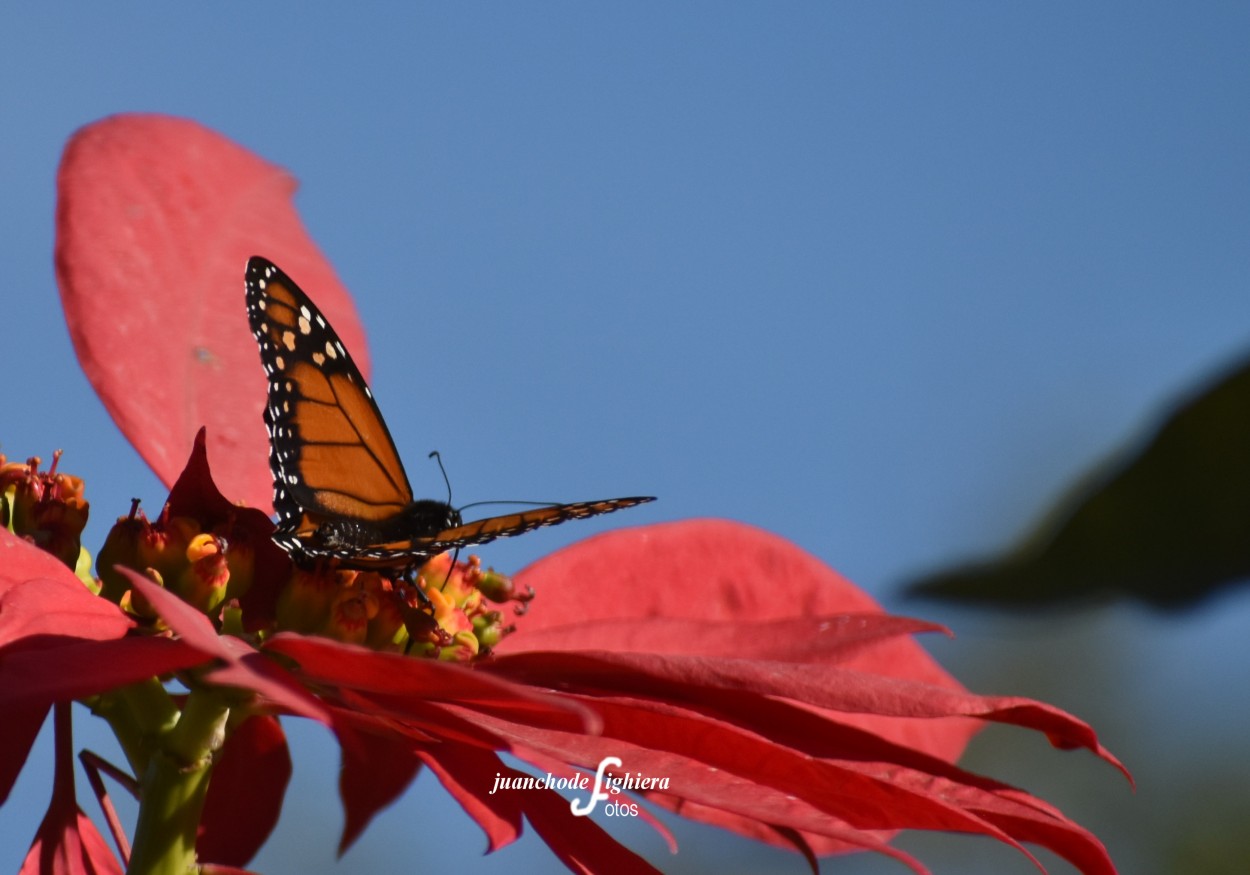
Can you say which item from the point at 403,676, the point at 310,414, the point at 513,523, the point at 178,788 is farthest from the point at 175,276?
the point at 403,676

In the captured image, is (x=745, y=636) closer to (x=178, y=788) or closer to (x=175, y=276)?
(x=178, y=788)

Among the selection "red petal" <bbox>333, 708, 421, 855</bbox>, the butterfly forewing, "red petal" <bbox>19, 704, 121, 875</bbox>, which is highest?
the butterfly forewing

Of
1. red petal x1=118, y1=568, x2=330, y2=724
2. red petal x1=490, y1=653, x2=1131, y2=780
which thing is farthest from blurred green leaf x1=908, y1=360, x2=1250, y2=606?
red petal x1=118, y1=568, x2=330, y2=724

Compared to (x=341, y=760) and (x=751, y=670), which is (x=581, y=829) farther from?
(x=341, y=760)

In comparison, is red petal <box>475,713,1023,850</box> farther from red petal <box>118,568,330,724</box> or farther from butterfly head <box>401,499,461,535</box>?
butterfly head <box>401,499,461,535</box>

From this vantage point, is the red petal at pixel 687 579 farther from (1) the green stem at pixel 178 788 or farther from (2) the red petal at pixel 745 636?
(1) the green stem at pixel 178 788

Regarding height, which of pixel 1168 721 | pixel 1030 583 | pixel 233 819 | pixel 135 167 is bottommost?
pixel 1168 721

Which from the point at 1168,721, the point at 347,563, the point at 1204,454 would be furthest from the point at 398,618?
the point at 1168,721
